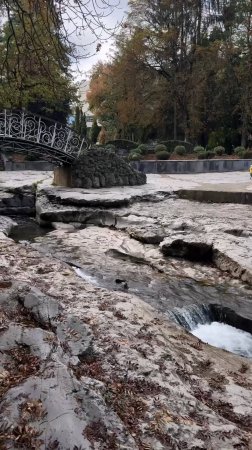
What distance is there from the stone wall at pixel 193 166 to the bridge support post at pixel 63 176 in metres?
8.67

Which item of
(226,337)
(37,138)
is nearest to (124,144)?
(37,138)

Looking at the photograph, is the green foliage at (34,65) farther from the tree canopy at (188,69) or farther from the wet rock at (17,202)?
the tree canopy at (188,69)

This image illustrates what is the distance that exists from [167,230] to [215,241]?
139 cm

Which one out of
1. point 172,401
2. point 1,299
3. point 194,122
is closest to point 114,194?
point 1,299

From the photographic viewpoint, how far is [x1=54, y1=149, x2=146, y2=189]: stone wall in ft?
49.4

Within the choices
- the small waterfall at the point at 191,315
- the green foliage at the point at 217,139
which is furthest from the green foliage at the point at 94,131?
the small waterfall at the point at 191,315

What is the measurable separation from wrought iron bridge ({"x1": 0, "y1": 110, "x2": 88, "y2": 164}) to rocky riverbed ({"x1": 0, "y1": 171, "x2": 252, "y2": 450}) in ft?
22.4

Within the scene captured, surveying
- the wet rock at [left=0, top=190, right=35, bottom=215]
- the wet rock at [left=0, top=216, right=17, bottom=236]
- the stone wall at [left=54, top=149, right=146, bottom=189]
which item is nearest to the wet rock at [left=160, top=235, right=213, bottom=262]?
the wet rock at [left=0, top=216, right=17, bottom=236]

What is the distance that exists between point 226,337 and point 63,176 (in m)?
11.2

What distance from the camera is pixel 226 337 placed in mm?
5379

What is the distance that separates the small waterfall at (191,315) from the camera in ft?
18.3

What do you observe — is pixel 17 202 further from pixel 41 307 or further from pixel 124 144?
pixel 124 144

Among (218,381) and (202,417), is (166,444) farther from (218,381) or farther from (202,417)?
(218,381)

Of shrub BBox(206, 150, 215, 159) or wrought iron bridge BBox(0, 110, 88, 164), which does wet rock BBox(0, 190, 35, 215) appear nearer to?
wrought iron bridge BBox(0, 110, 88, 164)
